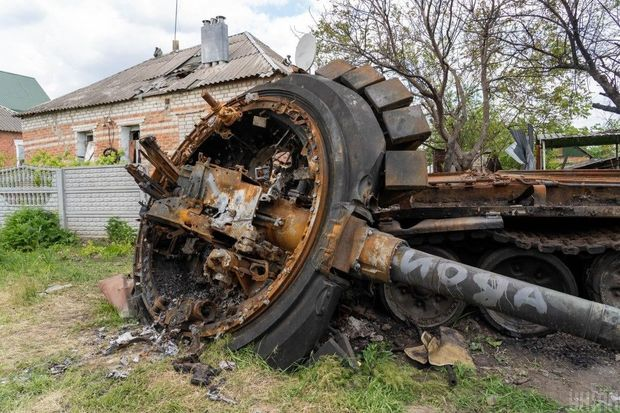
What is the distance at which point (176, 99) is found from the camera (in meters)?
14.7

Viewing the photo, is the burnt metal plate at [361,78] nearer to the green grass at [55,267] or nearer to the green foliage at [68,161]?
the green grass at [55,267]

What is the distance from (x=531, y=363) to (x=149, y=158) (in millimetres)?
3955

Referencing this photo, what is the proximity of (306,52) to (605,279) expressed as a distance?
3.67 metres

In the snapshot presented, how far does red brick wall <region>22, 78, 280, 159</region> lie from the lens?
14229 millimetres

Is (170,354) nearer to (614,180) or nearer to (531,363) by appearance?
(531,363)

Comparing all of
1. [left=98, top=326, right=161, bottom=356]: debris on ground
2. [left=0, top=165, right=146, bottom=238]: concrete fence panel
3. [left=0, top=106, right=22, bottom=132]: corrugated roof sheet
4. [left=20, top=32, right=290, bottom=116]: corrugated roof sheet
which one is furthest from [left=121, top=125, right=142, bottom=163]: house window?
[left=0, top=106, right=22, bottom=132]: corrugated roof sheet

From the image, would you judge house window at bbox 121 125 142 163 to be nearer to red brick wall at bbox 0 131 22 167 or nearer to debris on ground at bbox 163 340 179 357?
debris on ground at bbox 163 340 179 357

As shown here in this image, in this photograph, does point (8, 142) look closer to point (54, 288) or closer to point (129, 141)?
point (129, 141)

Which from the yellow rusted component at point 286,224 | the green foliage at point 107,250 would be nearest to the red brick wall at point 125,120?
the green foliage at point 107,250

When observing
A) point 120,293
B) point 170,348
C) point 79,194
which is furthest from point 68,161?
point 170,348

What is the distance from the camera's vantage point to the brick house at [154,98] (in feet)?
45.3

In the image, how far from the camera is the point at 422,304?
457 centimetres

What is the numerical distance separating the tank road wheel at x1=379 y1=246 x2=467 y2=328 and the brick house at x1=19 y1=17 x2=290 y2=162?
920cm

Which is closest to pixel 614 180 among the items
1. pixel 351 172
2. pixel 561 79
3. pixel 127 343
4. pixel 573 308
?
pixel 573 308
